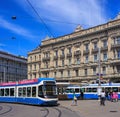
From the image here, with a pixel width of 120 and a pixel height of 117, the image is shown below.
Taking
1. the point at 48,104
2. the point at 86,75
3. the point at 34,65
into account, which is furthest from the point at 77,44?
the point at 48,104

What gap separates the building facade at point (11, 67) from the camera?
130 meters

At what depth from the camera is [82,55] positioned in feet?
259

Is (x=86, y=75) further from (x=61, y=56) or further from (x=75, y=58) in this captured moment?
(x=61, y=56)

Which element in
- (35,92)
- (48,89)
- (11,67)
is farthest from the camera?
(11,67)

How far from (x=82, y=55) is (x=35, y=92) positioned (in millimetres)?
48031

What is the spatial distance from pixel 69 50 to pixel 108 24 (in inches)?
627

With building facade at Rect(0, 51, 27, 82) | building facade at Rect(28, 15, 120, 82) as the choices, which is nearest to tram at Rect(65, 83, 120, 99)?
building facade at Rect(28, 15, 120, 82)

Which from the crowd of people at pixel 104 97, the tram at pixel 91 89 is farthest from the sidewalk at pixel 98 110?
the tram at pixel 91 89

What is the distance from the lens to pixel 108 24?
71.8 metres

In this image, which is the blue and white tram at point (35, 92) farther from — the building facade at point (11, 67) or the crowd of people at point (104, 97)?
the building facade at point (11, 67)

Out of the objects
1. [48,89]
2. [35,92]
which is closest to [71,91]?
[35,92]

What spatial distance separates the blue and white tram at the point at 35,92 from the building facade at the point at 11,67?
297 ft

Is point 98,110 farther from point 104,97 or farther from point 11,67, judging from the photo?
point 11,67

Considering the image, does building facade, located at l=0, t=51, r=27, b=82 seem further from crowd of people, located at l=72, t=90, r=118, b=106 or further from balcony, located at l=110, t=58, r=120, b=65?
crowd of people, located at l=72, t=90, r=118, b=106
